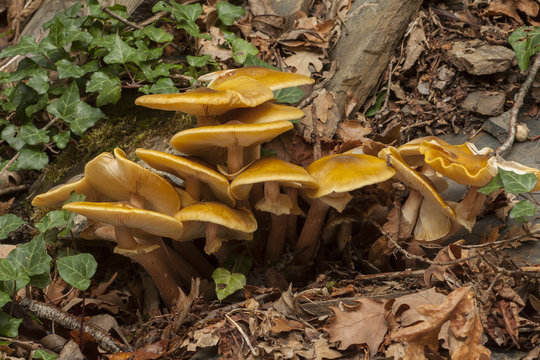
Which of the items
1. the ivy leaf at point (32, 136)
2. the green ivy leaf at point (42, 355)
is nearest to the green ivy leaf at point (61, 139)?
the ivy leaf at point (32, 136)

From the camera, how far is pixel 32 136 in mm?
4289

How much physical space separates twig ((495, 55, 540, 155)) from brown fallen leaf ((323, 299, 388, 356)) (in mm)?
1802

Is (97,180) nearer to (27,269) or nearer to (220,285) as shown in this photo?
(27,269)

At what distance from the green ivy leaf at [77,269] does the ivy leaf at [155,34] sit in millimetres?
2137

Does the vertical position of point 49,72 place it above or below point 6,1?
below

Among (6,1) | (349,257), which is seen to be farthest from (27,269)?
(6,1)

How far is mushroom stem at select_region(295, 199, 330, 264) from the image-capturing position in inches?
144

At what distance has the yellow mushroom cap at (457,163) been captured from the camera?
2871mm

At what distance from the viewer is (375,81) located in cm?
472

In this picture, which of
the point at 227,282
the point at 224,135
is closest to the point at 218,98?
the point at 224,135

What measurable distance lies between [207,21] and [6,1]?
3500 millimetres

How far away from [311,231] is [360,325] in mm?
1115

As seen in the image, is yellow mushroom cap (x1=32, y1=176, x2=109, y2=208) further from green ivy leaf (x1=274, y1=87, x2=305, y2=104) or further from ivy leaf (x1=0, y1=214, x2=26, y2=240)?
green ivy leaf (x1=274, y1=87, x2=305, y2=104)

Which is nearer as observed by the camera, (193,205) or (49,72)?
(193,205)
